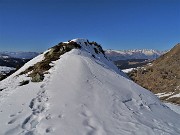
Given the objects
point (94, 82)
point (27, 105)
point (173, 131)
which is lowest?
point (173, 131)

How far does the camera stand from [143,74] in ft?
477

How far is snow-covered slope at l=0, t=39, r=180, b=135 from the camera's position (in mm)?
13133

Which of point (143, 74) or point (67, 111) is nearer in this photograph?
point (67, 111)

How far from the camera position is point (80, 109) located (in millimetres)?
15930

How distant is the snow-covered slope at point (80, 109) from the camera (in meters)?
13.1

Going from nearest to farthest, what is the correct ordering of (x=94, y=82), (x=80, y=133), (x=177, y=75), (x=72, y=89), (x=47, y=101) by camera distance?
(x=80, y=133) → (x=47, y=101) → (x=72, y=89) → (x=94, y=82) → (x=177, y=75)

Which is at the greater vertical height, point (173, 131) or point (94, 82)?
point (94, 82)

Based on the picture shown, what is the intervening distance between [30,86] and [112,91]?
663 centimetres

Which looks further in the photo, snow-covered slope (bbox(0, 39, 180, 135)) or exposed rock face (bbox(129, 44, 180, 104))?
exposed rock face (bbox(129, 44, 180, 104))

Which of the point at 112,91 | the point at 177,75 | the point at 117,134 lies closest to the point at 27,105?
the point at 117,134

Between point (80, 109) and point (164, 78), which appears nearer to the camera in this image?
point (80, 109)

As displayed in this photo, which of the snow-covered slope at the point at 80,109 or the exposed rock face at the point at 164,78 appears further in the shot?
the exposed rock face at the point at 164,78

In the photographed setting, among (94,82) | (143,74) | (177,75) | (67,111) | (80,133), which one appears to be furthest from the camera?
(143,74)

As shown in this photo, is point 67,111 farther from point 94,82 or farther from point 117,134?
point 94,82
